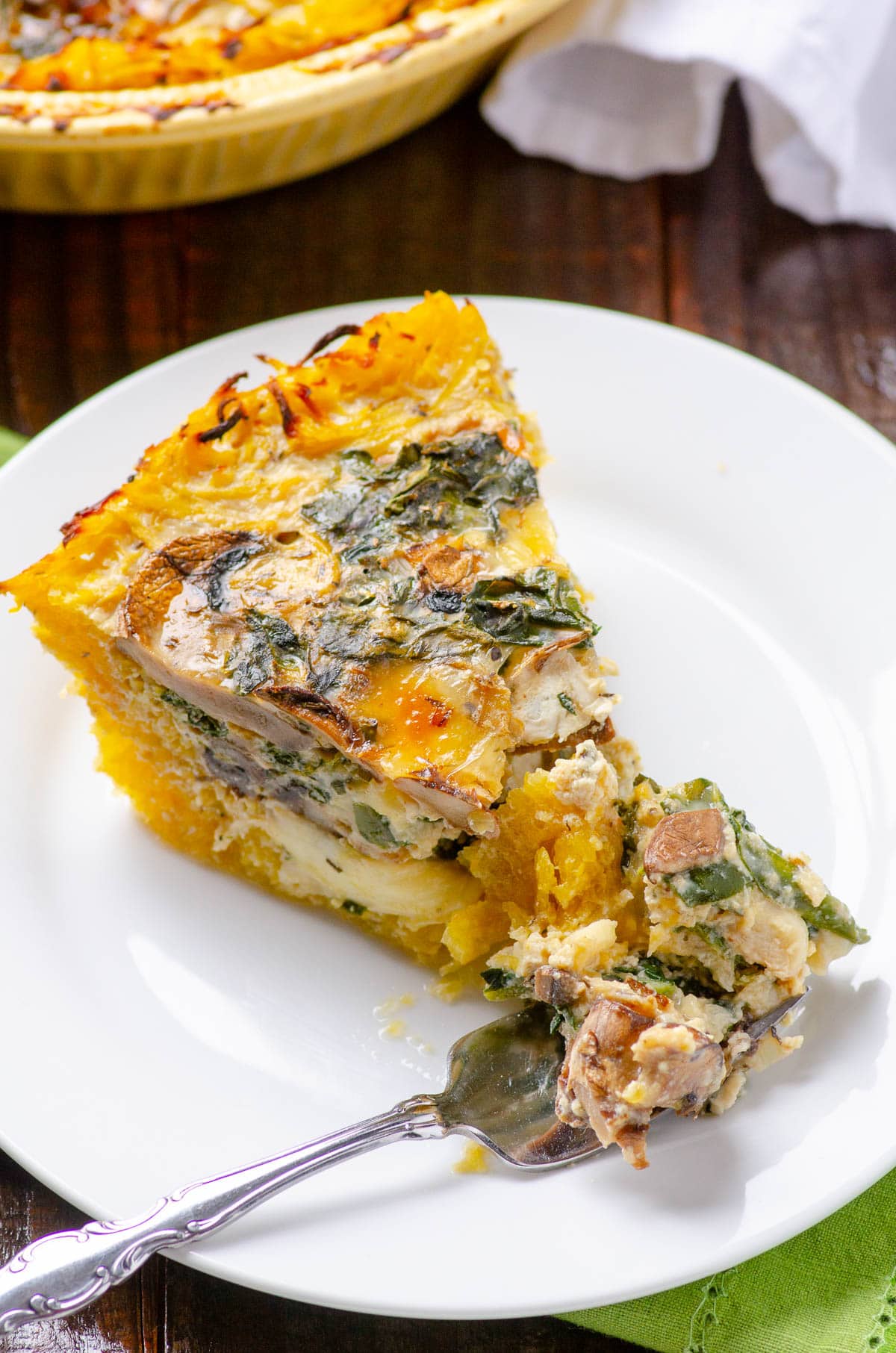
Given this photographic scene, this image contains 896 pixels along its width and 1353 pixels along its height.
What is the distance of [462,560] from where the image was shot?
9.34 feet

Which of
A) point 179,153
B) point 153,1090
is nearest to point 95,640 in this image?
point 153,1090

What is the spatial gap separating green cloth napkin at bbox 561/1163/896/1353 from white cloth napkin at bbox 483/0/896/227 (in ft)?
10.6

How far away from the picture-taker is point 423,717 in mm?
2631

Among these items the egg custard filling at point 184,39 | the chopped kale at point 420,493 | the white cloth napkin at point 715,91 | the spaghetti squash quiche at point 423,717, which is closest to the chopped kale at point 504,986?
the spaghetti squash quiche at point 423,717

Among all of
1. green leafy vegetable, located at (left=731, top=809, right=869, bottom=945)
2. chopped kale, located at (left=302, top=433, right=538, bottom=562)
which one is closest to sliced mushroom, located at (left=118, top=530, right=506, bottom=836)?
chopped kale, located at (left=302, top=433, right=538, bottom=562)

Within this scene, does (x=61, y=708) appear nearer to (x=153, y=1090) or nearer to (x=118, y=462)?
(x=118, y=462)

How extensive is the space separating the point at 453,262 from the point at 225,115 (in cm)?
110

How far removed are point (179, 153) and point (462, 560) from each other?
173 cm

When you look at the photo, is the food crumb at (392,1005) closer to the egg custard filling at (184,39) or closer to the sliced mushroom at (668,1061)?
the sliced mushroom at (668,1061)

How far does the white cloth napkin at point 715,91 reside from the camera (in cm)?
418

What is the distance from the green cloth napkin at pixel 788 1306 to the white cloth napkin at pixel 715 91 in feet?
10.6

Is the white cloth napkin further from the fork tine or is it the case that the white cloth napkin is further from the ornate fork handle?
the ornate fork handle

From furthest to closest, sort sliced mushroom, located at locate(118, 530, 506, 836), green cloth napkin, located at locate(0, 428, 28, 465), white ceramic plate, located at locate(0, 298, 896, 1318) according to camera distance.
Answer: green cloth napkin, located at locate(0, 428, 28, 465) < sliced mushroom, located at locate(118, 530, 506, 836) < white ceramic plate, located at locate(0, 298, 896, 1318)

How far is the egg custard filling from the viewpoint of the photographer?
383cm
